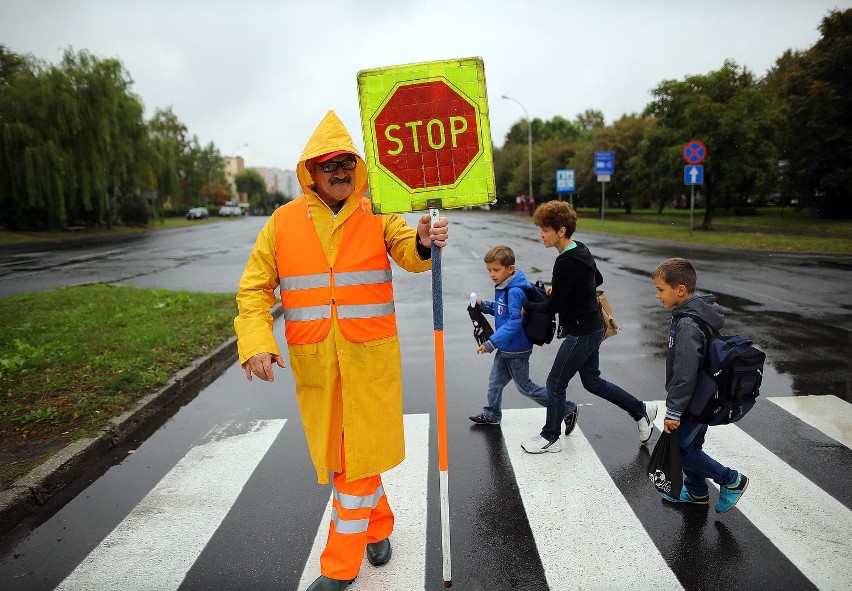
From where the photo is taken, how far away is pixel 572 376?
434cm

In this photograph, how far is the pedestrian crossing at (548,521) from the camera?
3.08 meters

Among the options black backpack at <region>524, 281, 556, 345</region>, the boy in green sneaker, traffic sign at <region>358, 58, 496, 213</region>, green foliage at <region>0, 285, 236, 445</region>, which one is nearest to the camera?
traffic sign at <region>358, 58, 496, 213</region>

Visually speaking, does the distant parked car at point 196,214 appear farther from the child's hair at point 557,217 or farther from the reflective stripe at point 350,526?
the reflective stripe at point 350,526

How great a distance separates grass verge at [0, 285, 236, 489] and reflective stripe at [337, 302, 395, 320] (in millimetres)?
2814

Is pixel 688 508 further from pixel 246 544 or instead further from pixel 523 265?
pixel 523 265

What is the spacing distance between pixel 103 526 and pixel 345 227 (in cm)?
249

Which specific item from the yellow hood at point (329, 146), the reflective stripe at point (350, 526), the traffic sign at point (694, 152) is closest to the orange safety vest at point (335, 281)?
the yellow hood at point (329, 146)

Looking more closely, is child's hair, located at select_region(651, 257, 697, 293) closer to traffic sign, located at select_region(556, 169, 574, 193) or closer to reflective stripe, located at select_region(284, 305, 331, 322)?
reflective stripe, located at select_region(284, 305, 331, 322)

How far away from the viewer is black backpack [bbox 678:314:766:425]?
322 centimetres

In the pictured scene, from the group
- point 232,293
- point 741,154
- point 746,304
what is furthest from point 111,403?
point 741,154

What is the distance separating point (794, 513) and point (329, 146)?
3428mm

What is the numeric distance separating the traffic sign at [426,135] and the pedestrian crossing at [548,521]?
195 centimetres

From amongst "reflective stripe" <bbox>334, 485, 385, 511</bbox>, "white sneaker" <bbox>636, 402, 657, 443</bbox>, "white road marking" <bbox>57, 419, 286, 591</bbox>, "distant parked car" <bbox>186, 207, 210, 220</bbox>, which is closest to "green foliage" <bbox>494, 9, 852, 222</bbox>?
"white sneaker" <bbox>636, 402, 657, 443</bbox>

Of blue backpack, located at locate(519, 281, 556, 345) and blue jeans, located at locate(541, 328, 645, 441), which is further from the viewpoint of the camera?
blue backpack, located at locate(519, 281, 556, 345)
